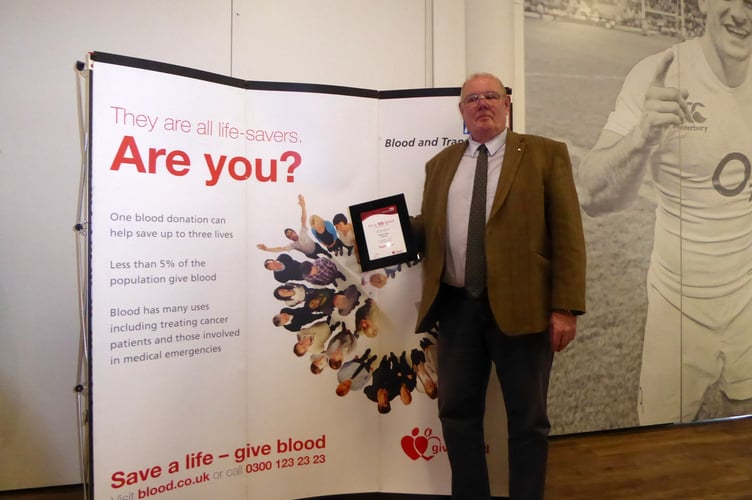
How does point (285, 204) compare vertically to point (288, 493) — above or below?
above

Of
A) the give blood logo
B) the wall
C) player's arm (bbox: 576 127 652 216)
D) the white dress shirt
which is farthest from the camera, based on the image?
player's arm (bbox: 576 127 652 216)

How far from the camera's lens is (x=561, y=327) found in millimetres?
1498

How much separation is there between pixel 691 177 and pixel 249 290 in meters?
2.89

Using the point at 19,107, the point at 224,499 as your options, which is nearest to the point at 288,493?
the point at 224,499

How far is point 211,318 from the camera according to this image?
169 centimetres

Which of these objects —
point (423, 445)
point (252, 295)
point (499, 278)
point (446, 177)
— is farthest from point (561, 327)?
point (252, 295)

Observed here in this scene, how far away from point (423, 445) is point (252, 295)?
3.20ft

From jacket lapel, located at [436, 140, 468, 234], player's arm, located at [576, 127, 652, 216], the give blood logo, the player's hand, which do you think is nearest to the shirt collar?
jacket lapel, located at [436, 140, 468, 234]

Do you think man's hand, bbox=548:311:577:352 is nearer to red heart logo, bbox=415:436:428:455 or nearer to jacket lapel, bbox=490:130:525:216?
jacket lapel, bbox=490:130:525:216

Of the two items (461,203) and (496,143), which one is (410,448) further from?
(496,143)

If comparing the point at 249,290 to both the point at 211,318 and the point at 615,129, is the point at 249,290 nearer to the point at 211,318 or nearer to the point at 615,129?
the point at 211,318

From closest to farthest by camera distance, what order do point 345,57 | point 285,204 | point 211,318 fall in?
1. point 211,318
2. point 285,204
3. point 345,57

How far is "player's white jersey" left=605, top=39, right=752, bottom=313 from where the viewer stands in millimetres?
2867

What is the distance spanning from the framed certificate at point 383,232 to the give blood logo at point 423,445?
76 centimetres
